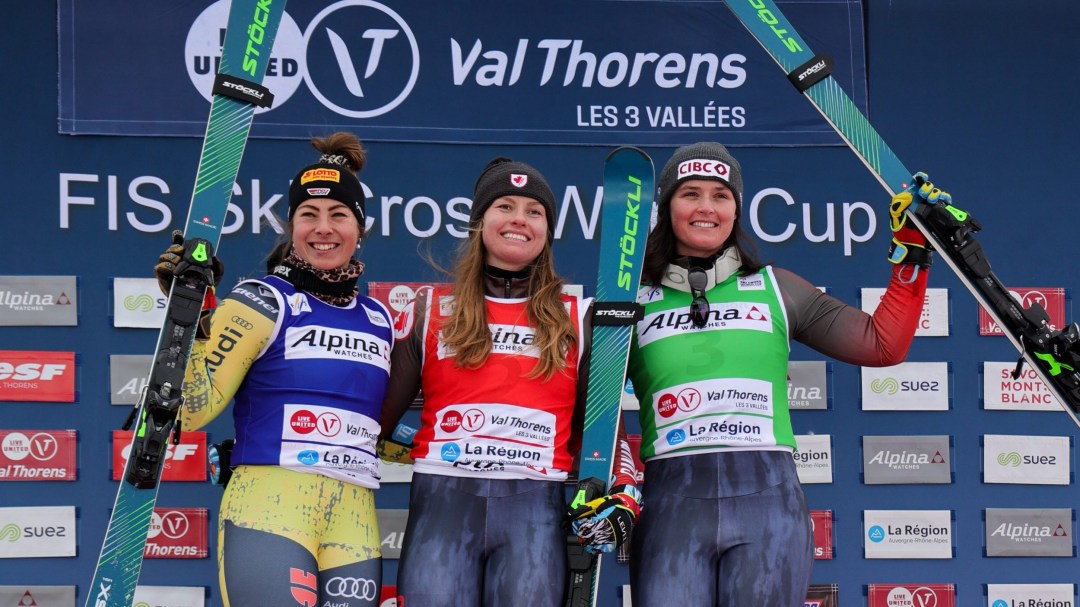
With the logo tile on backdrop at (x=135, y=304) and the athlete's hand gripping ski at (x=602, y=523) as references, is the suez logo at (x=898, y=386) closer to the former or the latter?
the athlete's hand gripping ski at (x=602, y=523)

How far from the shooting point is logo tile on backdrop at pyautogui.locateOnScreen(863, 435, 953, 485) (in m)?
4.27

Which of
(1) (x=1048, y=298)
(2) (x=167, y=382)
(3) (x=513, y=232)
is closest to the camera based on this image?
(2) (x=167, y=382)

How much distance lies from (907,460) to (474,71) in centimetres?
244

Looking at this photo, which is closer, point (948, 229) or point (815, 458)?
point (948, 229)

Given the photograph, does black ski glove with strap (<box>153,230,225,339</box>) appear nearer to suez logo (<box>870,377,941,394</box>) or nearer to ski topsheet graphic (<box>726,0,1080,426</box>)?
ski topsheet graphic (<box>726,0,1080,426</box>)

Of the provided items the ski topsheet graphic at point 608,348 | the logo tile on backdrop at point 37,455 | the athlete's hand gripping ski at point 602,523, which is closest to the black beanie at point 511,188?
the ski topsheet graphic at point 608,348

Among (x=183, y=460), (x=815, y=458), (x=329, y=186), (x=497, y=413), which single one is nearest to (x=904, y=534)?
(x=815, y=458)

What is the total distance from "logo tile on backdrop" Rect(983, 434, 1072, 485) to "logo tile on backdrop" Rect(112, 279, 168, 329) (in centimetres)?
347

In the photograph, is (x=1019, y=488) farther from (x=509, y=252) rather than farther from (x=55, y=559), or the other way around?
(x=55, y=559)

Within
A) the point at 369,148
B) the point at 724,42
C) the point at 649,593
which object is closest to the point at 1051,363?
the point at 649,593

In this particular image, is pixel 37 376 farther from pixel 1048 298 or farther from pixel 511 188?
pixel 1048 298

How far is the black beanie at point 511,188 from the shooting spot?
2842 millimetres

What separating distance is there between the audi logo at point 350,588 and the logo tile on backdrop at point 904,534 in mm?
2452

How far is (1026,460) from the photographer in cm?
432
